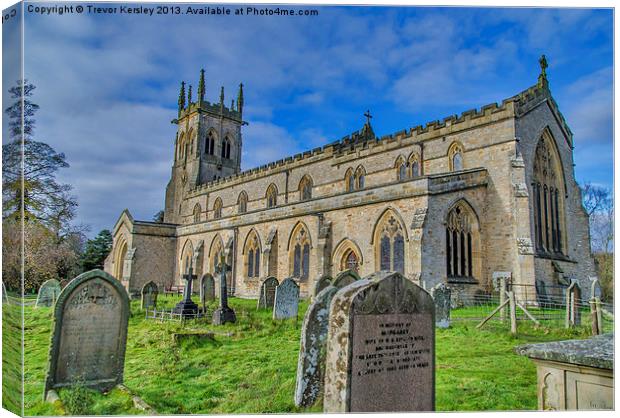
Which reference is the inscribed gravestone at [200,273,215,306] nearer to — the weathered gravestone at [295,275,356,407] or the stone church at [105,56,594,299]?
the stone church at [105,56,594,299]

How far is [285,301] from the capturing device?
1446cm

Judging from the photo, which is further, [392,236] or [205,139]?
[205,139]

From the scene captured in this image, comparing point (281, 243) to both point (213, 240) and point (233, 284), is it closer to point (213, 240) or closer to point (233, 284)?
point (233, 284)

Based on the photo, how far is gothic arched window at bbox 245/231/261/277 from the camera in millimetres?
25122

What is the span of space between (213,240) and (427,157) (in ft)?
42.4

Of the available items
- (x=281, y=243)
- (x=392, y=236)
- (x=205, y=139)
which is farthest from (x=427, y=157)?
(x=205, y=139)

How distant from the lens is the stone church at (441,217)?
17516mm

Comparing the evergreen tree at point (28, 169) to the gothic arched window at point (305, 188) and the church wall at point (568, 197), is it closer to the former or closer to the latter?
the church wall at point (568, 197)

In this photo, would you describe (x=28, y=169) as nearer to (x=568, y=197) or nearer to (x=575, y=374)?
(x=575, y=374)

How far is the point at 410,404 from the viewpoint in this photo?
5.30m

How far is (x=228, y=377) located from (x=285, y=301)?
719 centimetres

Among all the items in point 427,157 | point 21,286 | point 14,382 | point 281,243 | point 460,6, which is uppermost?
point 427,157

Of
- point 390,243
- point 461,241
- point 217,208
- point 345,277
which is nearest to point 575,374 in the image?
point 345,277

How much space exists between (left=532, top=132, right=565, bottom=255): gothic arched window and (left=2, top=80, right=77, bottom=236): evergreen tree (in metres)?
16.9
